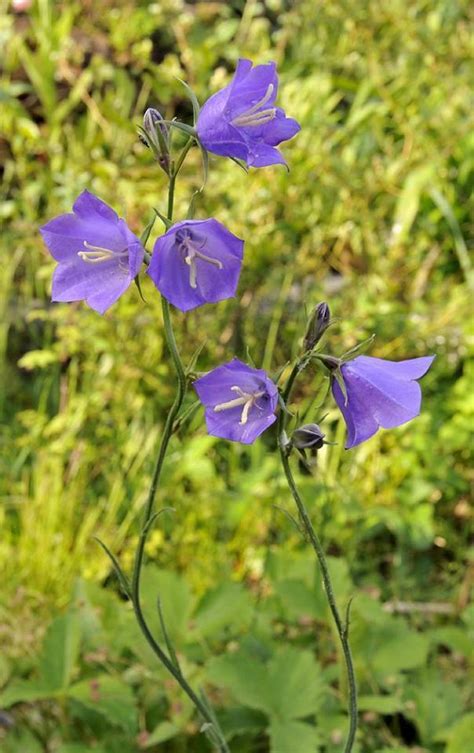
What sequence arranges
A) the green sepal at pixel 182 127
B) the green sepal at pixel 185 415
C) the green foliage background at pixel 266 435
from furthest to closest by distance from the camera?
the green foliage background at pixel 266 435, the green sepal at pixel 185 415, the green sepal at pixel 182 127

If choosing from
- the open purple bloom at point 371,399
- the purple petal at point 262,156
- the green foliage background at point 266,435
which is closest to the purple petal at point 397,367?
the open purple bloom at point 371,399

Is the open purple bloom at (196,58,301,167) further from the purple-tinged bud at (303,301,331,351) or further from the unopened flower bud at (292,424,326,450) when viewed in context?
the unopened flower bud at (292,424,326,450)

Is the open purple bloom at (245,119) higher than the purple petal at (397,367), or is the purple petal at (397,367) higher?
the open purple bloom at (245,119)

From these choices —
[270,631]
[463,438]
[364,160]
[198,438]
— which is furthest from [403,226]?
[270,631]

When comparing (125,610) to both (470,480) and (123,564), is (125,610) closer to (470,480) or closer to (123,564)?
(123,564)

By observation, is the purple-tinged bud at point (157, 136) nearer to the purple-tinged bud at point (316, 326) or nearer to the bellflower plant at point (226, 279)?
the bellflower plant at point (226, 279)

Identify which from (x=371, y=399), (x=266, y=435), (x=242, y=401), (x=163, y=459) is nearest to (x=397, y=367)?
(x=371, y=399)
